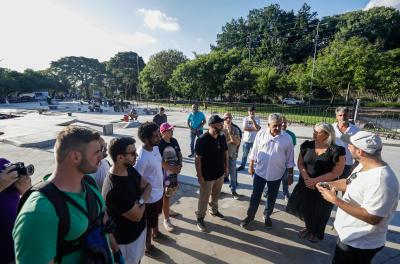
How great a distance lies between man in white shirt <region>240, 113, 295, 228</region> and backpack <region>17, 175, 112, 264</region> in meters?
2.72

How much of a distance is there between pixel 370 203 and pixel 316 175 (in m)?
1.48

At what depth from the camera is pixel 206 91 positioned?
31.7 metres

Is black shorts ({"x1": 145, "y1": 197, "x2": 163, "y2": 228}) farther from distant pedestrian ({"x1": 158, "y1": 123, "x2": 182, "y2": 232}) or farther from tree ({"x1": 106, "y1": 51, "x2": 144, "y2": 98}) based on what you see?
tree ({"x1": 106, "y1": 51, "x2": 144, "y2": 98})

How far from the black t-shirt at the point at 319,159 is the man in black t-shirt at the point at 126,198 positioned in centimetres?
234

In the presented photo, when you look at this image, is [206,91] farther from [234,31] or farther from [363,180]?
[234,31]

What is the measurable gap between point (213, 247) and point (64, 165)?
106 inches

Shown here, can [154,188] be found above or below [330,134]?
below

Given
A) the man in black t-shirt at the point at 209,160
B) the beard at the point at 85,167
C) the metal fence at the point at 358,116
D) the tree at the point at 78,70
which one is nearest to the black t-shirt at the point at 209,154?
the man in black t-shirt at the point at 209,160

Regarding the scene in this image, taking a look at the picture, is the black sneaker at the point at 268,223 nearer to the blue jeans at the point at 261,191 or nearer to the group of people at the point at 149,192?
the group of people at the point at 149,192

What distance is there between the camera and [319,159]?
346 cm

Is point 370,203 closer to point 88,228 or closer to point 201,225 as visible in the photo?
point 88,228

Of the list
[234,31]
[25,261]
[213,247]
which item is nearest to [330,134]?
[213,247]

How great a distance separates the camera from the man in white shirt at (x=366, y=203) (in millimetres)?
2012

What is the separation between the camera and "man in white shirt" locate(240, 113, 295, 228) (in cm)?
384
